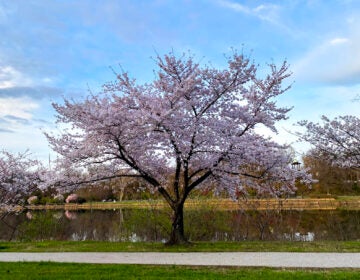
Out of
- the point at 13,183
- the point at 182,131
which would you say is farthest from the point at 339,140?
the point at 13,183

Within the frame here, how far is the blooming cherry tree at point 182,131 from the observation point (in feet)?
39.3

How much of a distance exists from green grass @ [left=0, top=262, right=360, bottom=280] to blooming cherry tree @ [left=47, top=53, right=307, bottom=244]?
414 centimetres

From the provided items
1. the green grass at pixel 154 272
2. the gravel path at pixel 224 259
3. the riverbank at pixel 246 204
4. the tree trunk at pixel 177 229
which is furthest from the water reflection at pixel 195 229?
the green grass at pixel 154 272

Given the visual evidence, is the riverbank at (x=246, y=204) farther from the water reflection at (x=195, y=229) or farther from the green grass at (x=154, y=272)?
the green grass at (x=154, y=272)

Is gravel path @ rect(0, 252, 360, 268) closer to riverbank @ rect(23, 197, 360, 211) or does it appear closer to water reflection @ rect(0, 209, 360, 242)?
riverbank @ rect(23, 197, 360, 211)

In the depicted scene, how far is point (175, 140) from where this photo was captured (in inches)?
490

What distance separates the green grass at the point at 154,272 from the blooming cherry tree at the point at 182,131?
4.14 metres

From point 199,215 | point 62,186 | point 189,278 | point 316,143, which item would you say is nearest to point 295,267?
point 189,278

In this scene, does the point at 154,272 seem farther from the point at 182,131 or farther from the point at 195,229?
Answer: the point at 195,229

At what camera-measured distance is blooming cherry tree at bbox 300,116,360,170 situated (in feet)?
41.3

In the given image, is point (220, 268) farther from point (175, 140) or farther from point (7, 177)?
point (7, 177)

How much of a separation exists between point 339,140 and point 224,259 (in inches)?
223

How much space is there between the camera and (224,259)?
10.1 m

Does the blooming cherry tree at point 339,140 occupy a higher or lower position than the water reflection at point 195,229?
higher
